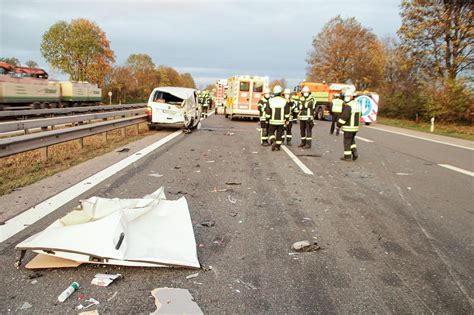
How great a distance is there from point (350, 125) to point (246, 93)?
1347 cm

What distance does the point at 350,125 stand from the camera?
387 inches

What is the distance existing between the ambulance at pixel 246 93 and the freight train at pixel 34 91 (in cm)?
1398

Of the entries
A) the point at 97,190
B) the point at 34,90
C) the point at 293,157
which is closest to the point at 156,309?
the point at 97,190

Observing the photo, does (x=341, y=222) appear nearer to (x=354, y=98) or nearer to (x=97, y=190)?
(x=97, y=190)

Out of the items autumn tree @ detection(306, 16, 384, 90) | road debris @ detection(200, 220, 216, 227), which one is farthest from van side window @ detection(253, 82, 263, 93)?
autumn tree @ detection(306, 16, 384, 90)

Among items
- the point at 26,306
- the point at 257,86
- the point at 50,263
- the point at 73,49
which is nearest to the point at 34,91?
the point at 257,86

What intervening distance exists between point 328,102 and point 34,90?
20821 mm

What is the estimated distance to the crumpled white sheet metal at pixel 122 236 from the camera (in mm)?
3104

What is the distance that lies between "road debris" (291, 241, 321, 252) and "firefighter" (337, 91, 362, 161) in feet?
20.5

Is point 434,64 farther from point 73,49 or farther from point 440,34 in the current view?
point 73,49

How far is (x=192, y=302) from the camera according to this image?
2.78 meters

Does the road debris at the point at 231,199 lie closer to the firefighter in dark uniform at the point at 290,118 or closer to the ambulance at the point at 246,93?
the firefighter in dark uniform at the point at 290,118

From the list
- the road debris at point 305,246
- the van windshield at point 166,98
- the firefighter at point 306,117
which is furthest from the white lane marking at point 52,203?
the van windshield at point 166,98

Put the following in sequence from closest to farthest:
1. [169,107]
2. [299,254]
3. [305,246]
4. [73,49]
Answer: [299,254]
[305,246]
[169,107]
[73,49]
